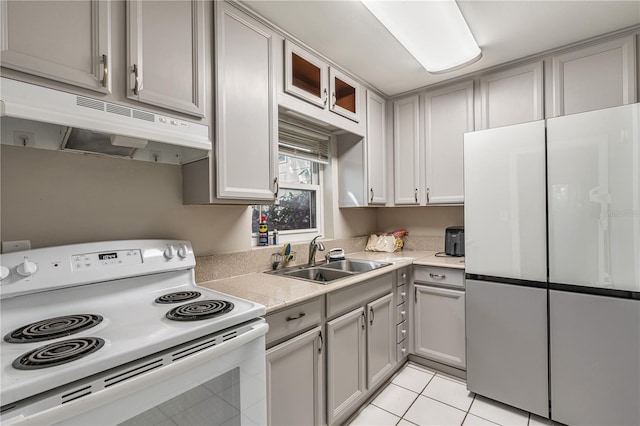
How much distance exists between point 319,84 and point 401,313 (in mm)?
1834

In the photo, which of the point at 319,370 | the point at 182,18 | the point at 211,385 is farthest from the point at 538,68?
the point at 211,385

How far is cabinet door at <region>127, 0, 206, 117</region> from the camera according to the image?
1.17 meters

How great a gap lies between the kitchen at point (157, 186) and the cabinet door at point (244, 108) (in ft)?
0.12

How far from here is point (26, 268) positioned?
3.43 ft

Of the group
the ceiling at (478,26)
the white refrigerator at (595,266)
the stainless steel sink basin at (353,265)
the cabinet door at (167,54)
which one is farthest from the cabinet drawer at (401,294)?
the cabinet door at (167,54)

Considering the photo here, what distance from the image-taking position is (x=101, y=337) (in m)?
0.91

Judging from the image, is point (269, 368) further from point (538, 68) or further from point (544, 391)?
point (538, 68)

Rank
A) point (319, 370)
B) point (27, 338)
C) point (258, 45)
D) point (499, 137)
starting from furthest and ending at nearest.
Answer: point (499, 137)
point (258, 45)
point (319, 370)
point (27, 338)

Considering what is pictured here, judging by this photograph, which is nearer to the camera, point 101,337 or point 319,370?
point 101,337

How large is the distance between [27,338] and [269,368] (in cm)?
82

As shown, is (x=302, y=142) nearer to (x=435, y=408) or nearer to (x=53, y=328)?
(x=53, y=328)

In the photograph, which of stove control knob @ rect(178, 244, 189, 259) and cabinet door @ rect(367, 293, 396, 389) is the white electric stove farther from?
cabinet door @ rect(367, 293, 396, 389)

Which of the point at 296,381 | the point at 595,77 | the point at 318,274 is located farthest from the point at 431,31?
the point at 296,381

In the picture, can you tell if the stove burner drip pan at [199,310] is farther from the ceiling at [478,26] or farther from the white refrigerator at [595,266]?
the white refrigerator at [595,266]
